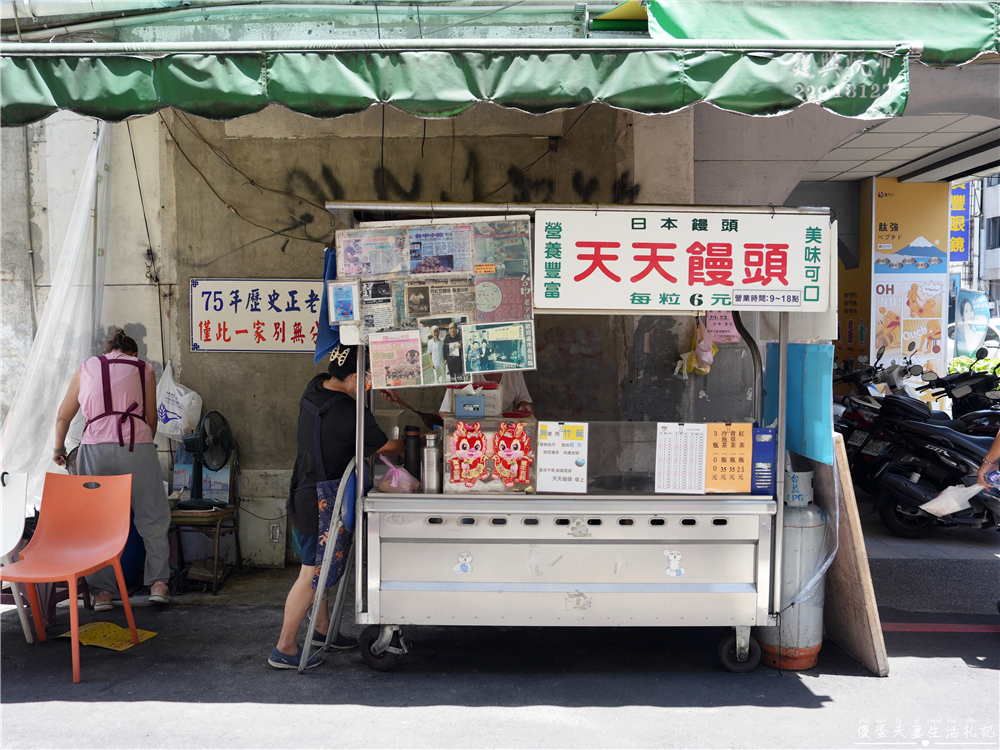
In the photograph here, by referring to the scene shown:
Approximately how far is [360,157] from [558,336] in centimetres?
217

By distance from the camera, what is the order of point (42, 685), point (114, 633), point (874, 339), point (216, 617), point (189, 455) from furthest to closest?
point (874, 339) → point (189, 455) → point (216, 617) → point (114, 633) → point (42, 685)

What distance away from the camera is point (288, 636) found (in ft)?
12.6

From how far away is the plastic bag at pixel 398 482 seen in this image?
12.4 feet

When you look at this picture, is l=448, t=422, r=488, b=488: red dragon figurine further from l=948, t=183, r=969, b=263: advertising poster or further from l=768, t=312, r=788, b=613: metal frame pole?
l=948, t=183, r=969, b=263: advertising poster

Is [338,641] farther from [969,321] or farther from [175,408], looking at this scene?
[969,321]

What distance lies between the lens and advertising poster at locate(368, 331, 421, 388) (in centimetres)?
363

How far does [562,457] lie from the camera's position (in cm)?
373

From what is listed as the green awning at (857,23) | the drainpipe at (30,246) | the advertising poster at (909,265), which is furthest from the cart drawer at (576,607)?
the advertising poster at (909,265)

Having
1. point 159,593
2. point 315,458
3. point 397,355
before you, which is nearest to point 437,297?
point 397,355

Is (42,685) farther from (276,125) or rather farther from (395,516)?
(276,125)

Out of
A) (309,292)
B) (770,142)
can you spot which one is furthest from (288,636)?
(770,142)

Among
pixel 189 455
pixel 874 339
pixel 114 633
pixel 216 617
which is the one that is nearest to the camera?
pixel 114 633

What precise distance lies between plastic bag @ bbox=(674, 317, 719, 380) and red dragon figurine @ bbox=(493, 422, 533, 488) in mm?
2249

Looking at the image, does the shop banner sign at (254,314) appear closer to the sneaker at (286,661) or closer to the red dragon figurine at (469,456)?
the red dragon figurine at (469,456)
